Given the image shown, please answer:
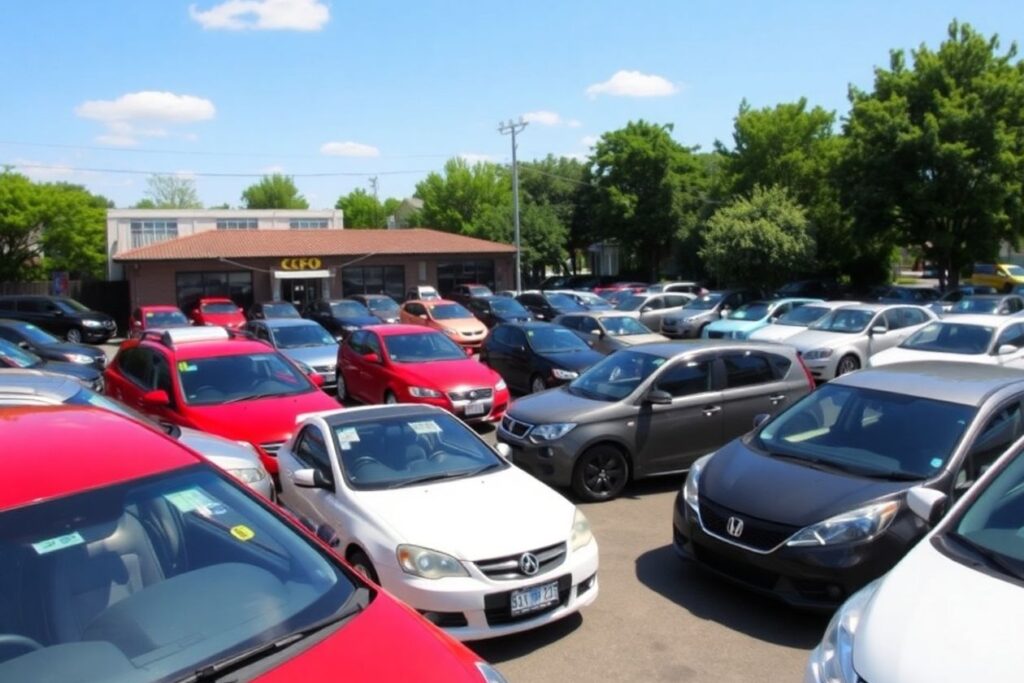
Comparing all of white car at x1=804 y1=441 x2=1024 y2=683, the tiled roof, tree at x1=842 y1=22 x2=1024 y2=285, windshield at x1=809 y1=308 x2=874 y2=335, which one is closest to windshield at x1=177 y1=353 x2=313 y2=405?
white car at x1=804 y1=441 x2=1024 y2=683

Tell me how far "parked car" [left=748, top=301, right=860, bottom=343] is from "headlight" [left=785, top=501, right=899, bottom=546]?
13.1 meters

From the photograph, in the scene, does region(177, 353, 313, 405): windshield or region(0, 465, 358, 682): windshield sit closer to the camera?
region(0, 465, 358, 682): windshield

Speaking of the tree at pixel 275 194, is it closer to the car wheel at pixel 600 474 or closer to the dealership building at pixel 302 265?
the dealership building at pixel 302 265

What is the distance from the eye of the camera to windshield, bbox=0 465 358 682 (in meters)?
2.61

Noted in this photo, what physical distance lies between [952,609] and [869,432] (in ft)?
11.1

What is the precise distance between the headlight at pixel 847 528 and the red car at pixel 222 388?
529 centimetres

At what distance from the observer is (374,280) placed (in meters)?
41.4

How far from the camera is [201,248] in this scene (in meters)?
37.6

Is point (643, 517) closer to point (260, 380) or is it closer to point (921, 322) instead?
point (260, 380)

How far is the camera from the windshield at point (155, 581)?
261 cm

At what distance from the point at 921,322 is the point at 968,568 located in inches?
662

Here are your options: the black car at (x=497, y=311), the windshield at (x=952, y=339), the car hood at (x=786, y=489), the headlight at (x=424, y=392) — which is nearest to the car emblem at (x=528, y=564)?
the car hood at (x=786, y=489)

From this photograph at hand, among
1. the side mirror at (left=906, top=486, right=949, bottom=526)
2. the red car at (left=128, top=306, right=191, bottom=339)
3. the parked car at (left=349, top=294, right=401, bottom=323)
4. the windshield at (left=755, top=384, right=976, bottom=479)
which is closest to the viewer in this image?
the side mirror at (left=906, top=486, right=949, bottom=526)

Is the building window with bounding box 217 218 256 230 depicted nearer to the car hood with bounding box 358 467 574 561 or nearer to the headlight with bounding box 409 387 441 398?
the headlight with bounding box 409 387 441 398
